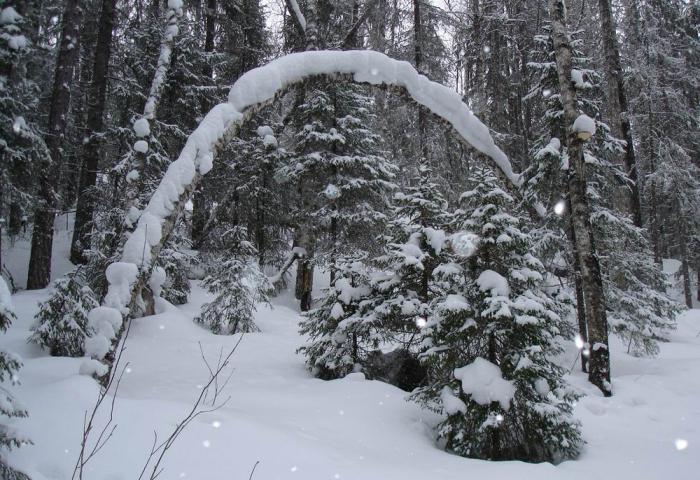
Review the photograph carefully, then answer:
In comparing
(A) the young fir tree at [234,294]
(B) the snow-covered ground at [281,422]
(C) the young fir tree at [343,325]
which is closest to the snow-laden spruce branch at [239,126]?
→ (B) the snow-covered ground at [281,422]

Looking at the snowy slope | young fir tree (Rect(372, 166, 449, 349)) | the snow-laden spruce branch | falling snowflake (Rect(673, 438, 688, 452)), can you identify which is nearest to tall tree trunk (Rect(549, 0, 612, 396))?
the snowy slope

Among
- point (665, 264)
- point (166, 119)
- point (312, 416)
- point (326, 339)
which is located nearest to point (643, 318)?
point (326, 339)

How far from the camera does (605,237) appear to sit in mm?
10891

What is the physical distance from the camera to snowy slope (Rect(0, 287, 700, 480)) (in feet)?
11.0

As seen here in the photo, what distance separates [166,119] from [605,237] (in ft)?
46.0

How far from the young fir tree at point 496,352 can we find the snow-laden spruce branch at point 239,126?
951 mm

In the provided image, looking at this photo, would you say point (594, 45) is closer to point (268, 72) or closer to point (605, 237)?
point (605, 237)

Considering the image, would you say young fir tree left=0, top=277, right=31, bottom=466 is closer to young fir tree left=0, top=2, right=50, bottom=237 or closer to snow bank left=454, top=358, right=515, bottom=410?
young fir tree left=0, top=2, right=50, bottom=237

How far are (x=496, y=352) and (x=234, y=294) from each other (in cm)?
685

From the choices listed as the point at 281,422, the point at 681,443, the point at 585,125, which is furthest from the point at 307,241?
the point at 681,443

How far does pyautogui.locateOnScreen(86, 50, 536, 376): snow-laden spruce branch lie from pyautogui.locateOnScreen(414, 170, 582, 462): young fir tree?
0.95 meters

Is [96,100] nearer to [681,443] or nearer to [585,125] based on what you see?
[585,125]

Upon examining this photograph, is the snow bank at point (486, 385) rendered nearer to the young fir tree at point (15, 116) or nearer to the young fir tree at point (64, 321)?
the young fir tree at point (64, 321)

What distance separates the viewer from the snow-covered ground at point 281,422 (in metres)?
3.34
